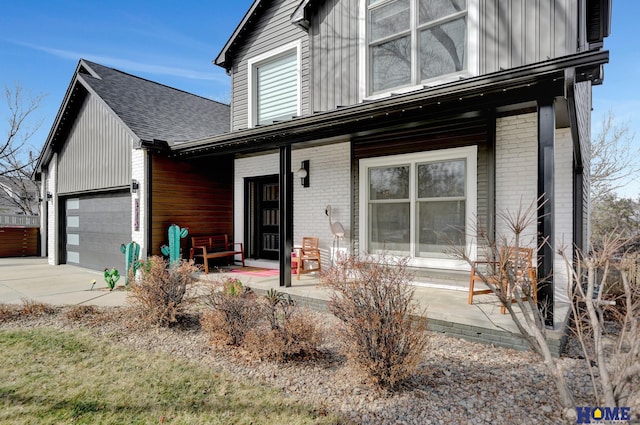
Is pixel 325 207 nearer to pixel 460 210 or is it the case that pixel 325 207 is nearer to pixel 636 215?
pixel 460 210

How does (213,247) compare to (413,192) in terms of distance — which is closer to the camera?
(413,192)

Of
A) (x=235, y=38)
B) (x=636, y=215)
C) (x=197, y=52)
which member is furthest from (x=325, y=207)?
(x=197, y=52)

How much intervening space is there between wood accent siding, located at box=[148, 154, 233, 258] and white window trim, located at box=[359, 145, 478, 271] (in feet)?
13.7

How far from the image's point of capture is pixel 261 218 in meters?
Result: 9.01

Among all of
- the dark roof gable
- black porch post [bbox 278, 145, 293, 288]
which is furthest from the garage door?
black porch post [bbox 278, 145, 293, 288]

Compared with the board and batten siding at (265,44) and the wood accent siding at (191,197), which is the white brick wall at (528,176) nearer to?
the board and batten siding at (265,44)

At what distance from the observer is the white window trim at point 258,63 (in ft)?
25.2

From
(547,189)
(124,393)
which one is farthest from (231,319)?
(547,189)

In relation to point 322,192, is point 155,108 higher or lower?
higher

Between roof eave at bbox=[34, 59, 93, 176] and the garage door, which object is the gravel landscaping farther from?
roof eave at bbox=[34, 59, 93, 176]

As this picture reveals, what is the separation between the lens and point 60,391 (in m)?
3.09

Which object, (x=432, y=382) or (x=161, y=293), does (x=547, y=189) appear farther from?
(x=161, y=293)

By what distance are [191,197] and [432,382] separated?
23.9 feet

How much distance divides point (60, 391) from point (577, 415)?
Result: 3999 millimetres
